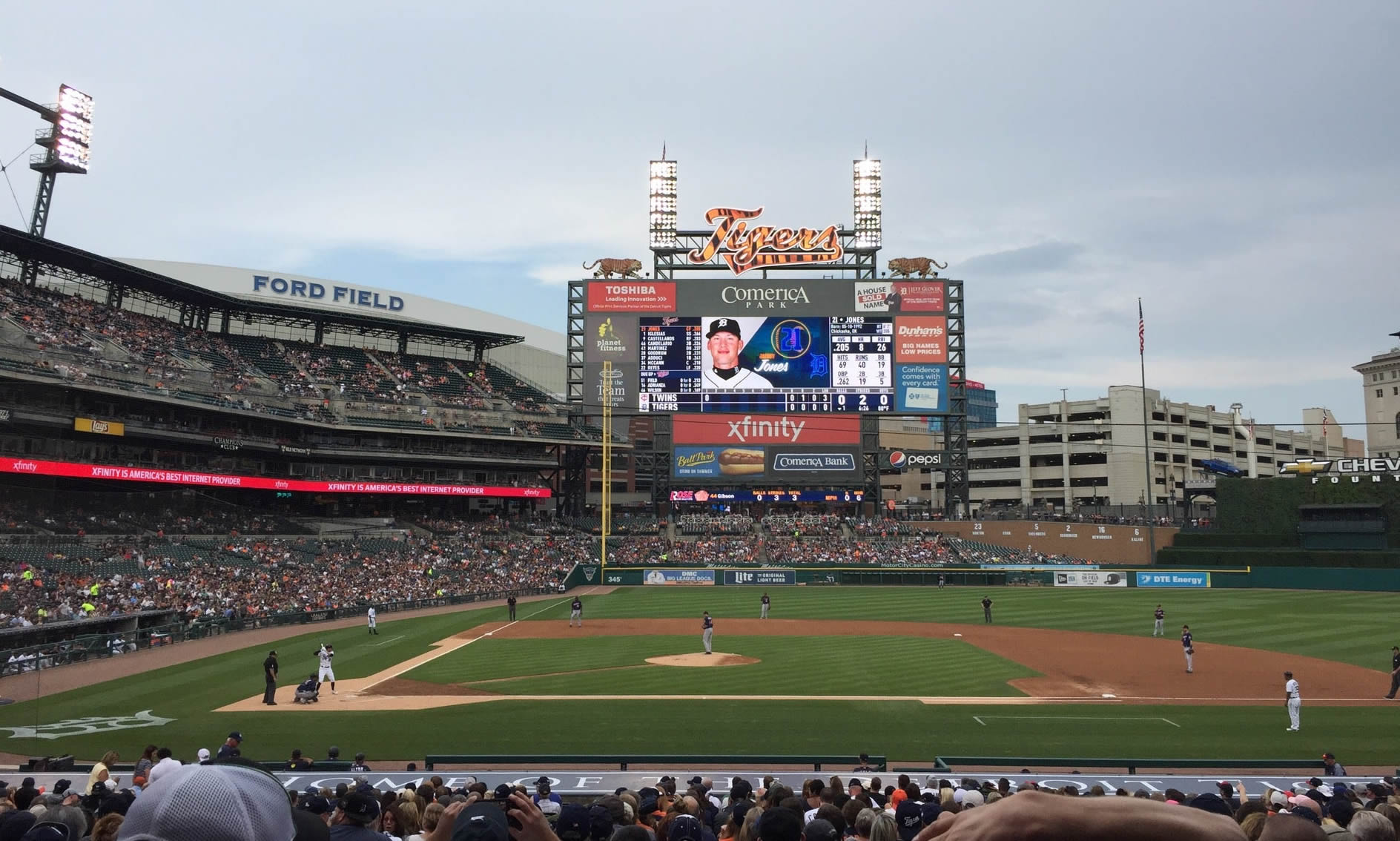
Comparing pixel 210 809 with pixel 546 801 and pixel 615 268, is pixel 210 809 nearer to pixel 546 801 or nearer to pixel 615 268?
pixel 546 801

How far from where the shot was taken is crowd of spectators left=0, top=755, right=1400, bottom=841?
1.74 metres

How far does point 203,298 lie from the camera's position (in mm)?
66875

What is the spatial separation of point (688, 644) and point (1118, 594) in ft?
108

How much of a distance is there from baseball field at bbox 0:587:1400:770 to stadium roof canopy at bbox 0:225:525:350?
31.6m

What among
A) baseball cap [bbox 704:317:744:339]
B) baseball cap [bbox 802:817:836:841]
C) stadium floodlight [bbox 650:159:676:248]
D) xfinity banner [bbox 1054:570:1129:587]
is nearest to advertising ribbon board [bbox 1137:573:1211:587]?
xfinity banner [bbox 1054:570:1129:587]

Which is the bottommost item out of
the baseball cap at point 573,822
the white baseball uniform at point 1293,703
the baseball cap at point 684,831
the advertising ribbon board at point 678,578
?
the advertising ribbon board at point 678,578

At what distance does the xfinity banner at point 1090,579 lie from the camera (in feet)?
196

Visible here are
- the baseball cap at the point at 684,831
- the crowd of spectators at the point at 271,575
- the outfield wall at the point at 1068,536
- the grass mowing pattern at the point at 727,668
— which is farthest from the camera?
the outfield wall at the point at 1068,536

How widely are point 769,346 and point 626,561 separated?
20088mm

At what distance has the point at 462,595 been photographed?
175 ft

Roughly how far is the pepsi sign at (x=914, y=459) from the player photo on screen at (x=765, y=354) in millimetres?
9312

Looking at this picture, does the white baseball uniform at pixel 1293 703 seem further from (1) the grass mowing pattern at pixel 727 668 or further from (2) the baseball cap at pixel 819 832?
(2) the baseball cap at pixel 819 832

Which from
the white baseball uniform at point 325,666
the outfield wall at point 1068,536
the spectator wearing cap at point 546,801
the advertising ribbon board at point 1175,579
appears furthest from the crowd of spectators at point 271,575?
the advertising ribbon board at point 1175,579

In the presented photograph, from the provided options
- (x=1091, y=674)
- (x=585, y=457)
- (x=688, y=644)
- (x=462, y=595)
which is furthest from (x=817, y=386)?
(x=1091, y=674)
